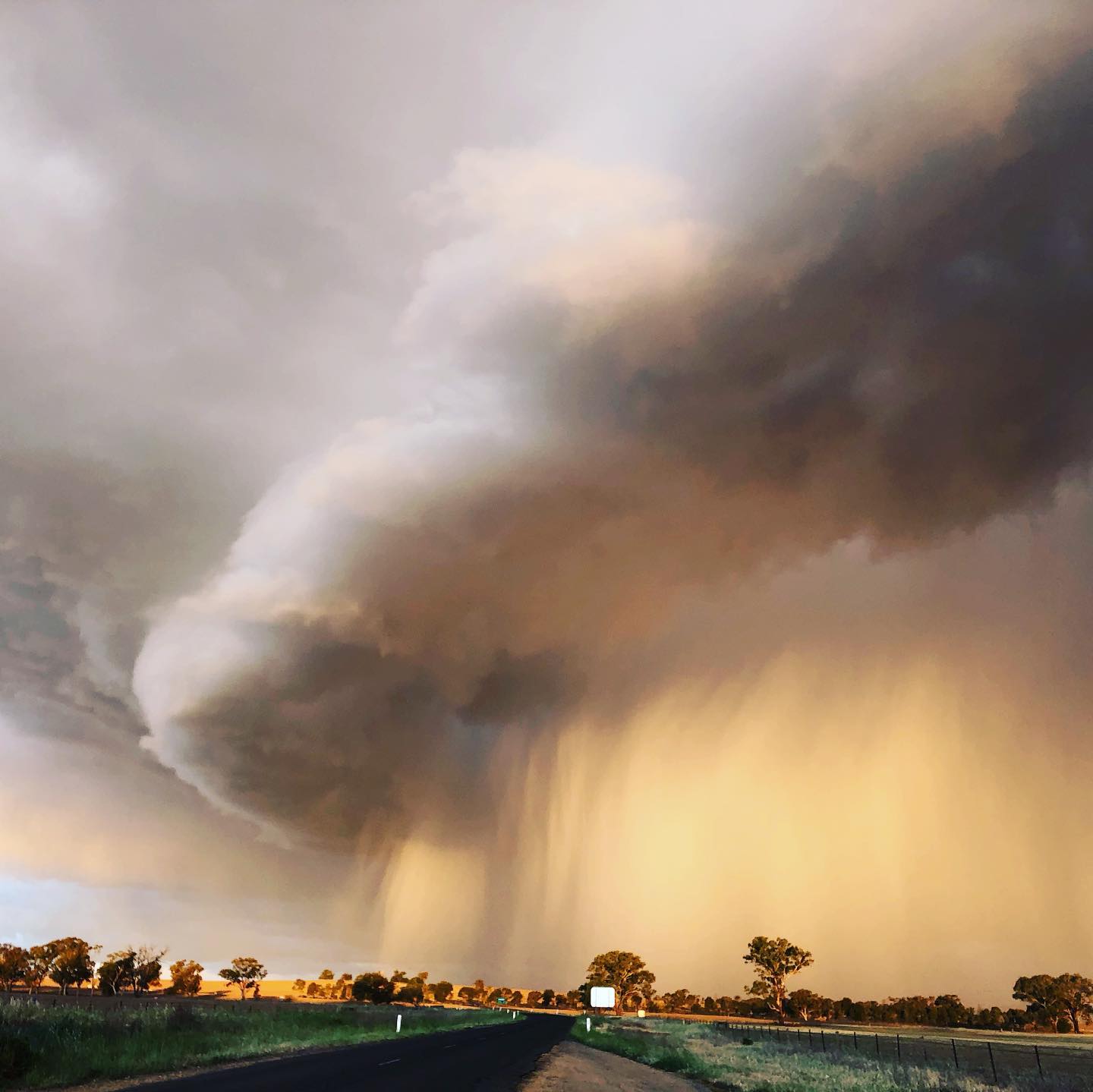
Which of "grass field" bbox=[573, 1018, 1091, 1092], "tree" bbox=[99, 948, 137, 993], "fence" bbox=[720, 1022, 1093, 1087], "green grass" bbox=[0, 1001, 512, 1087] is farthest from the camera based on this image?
"tree" bbox=[99, 948, 137, 993]

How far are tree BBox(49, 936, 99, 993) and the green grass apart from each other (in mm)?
114015

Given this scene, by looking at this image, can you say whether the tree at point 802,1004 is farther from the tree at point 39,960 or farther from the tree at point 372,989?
the tree at point 39,960

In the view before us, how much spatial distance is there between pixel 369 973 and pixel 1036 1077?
17427cm

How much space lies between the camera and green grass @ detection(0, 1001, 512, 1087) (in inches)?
966

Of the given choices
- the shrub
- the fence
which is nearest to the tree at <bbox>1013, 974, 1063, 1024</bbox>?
the fence

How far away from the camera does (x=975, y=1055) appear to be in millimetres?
68250

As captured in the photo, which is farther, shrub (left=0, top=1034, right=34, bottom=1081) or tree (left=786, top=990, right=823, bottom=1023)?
tree (left=786, top=990, right=823, bottom=1023)

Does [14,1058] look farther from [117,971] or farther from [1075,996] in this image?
[1075,996]

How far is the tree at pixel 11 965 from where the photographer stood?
14438 cm

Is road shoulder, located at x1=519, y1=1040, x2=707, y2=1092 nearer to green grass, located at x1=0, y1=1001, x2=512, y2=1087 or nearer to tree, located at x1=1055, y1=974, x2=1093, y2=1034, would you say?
green grass, located at x1=0, y1=1001, x2=512, y2=1087

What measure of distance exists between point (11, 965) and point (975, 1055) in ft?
506

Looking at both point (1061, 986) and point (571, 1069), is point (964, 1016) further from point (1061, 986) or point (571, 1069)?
point (571, 1069)

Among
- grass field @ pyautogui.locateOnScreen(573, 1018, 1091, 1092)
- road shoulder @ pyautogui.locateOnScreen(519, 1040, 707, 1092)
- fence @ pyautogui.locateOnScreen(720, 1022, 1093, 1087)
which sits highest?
fence @ pyautogui.locateOnScreen(720, 1022, 1093, 1087)

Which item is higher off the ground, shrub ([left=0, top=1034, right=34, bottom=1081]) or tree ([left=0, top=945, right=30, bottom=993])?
tree ([left=0, top=945, right=30, bottom=993])
